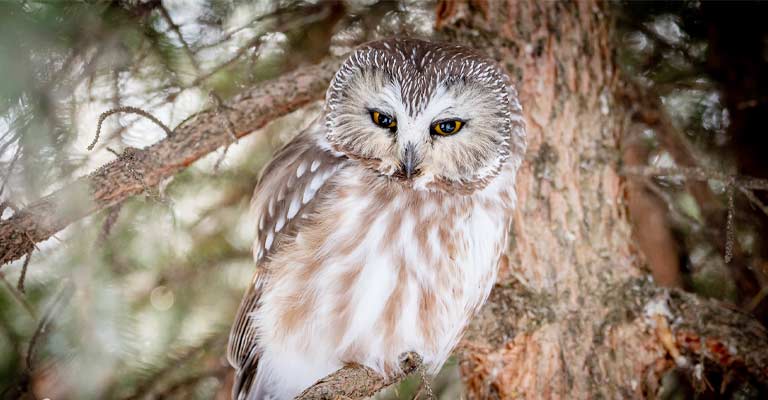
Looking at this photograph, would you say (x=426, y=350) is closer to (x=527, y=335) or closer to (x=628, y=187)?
(x=527, y=335)

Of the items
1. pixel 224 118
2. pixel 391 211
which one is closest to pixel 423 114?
pixel 391 211

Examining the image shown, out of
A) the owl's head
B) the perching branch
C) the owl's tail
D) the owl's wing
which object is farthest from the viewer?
the owl's tail

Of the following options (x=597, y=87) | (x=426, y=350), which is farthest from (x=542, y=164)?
(x=426, y=350)

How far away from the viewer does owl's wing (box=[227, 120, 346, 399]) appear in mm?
2061

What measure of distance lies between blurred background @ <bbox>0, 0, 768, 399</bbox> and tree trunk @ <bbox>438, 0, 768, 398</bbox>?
230 millimetres

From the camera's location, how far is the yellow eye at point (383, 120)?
1.81m

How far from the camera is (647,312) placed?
7.14 ft

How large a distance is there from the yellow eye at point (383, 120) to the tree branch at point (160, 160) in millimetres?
430

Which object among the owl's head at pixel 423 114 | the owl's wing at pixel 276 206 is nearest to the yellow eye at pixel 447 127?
the owl's head at pixel 423 114

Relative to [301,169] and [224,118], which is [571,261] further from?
[224,118]

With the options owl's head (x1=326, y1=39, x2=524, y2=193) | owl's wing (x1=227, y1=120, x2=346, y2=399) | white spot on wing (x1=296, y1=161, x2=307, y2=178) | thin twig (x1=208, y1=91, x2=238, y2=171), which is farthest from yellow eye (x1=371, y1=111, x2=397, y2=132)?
thin twig (x1=208, y1=91, x2=238, y2=171)

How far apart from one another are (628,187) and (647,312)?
47 cm

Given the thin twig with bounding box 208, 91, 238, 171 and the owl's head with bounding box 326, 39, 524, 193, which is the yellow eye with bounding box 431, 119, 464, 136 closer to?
the owl's head with bounding box 326, 39, 524, 193

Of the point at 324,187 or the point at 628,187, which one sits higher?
the point at 324,187
